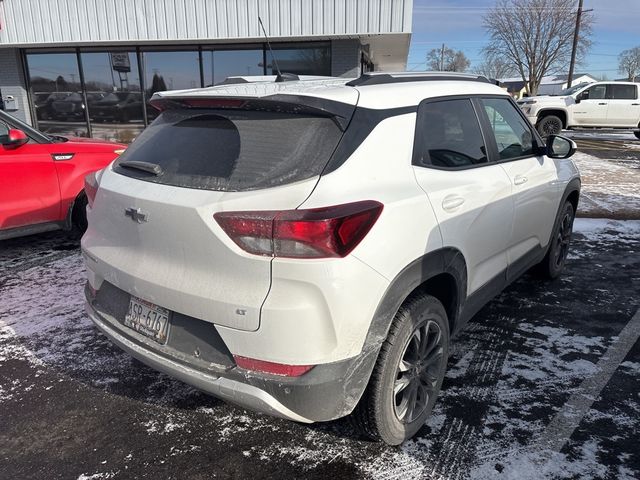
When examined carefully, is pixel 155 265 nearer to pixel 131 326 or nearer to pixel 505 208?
pixel 131 326

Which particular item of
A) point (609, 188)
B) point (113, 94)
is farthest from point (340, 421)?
point (113, 94)

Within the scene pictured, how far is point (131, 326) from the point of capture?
2508mm

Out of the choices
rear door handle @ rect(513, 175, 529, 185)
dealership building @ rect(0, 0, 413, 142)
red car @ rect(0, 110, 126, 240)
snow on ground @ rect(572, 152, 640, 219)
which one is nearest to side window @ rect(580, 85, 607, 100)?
snow on ground @ rect(572, 152, 640, 219)

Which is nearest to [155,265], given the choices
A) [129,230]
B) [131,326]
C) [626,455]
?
[129,230]

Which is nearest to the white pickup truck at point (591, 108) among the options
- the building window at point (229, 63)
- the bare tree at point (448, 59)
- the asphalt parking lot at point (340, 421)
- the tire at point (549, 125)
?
the tire at point (549, 125)

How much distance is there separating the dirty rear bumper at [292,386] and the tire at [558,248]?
2930mm

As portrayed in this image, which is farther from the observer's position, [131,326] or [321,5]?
[321,5]

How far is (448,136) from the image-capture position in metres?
2.84

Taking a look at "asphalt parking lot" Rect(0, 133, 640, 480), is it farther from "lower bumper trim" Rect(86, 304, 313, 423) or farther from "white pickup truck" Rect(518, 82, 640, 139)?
"white pickup truck" Rect(518, 82, 640, 139)

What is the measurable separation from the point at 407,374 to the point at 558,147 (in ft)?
8.33

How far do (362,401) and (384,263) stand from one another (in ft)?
2.20

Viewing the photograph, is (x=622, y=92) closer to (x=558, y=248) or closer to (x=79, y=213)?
(x=558, y=248)

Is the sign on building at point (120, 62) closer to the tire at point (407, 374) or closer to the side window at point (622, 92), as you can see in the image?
the tire at point (407, 374)

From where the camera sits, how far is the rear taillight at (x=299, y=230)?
1964 mm
